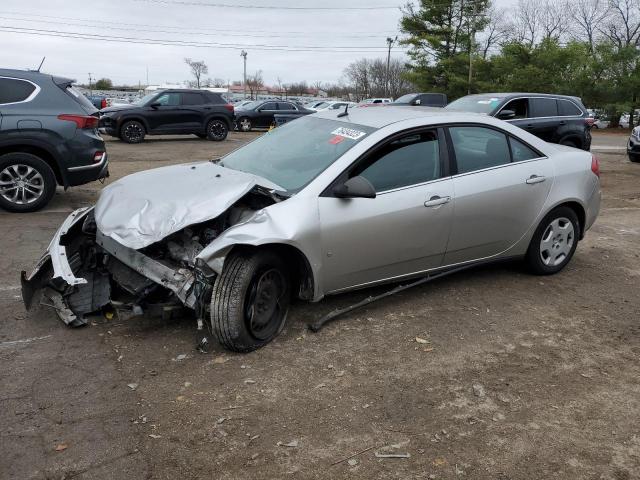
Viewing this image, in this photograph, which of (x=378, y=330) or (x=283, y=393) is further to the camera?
(x=378, y=330)

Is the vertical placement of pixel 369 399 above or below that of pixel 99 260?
below

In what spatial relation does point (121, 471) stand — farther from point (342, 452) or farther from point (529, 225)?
point (529, 225)

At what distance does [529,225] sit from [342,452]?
3020 mm

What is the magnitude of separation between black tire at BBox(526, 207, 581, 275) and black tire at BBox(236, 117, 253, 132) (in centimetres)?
2123

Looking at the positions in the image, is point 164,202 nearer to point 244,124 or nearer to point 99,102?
point 244,124

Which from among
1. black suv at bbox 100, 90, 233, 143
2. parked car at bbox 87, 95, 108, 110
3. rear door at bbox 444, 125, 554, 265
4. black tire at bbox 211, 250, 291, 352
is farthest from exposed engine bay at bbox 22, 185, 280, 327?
black suv at bbox 100, 90, 233, 143

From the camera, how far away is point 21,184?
743 cm

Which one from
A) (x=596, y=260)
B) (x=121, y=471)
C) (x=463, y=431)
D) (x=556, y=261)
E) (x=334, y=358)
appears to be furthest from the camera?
(x=596, y=260)

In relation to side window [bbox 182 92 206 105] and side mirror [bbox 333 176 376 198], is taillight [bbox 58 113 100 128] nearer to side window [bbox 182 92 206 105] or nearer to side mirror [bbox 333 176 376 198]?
side mirror [bbox 333 176 376 198]

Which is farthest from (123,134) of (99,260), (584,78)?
(584,78)

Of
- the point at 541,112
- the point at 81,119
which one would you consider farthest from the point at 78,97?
the point at 541,112

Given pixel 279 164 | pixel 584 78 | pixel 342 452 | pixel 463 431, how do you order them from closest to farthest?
pixel 342 452 < pixel 463 431 < pixel 279 164 < pixel 584 78

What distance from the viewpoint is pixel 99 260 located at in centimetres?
425

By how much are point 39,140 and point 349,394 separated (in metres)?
5.79
